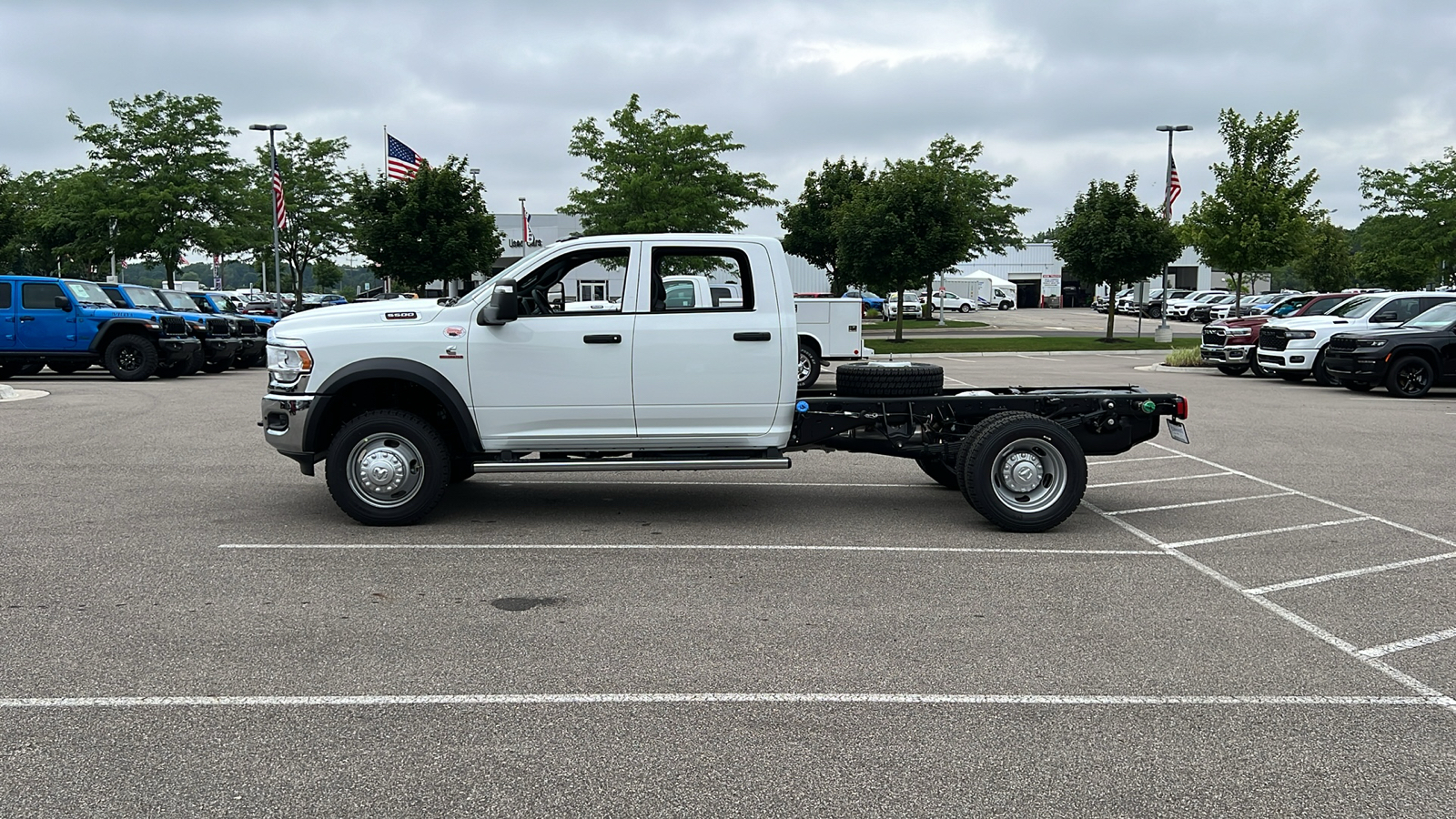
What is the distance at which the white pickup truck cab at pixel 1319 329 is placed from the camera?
69.6 feet

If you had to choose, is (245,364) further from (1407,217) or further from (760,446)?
(1407,217)

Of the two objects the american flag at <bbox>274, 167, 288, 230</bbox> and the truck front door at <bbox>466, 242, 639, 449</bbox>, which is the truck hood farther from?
the american flag at <bbox>274, 167, 288, 230</bbox>

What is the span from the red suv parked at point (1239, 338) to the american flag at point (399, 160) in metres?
24.8

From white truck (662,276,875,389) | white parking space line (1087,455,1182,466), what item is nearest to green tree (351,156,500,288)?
white truck (662,276,875,389)

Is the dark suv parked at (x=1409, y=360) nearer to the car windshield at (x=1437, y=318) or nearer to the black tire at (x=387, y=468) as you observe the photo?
the car windshield at (x=1437, y=318)

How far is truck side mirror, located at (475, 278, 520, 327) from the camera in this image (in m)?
8.02

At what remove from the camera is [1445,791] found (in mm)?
4031

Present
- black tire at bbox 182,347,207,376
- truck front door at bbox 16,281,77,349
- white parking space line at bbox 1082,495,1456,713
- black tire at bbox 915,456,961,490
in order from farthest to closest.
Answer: black tire at bbox 182,347,207,376 < truck front door at bbox 16,281,77,349 < black tire at bbox 915,456,961,490 < white parking space line at bbox 1082,495,1456,713

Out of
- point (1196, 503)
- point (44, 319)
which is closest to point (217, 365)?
point (44, 319)

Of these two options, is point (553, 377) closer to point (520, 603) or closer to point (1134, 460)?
point (520, 603)

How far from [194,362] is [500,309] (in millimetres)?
16541

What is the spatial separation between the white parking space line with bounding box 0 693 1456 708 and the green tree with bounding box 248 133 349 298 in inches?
1848

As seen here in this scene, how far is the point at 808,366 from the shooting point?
20984 millimetres

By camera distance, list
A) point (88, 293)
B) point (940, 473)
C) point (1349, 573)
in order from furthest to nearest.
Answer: point (88, 293) < point (940, 473) < point (1349, 573)
